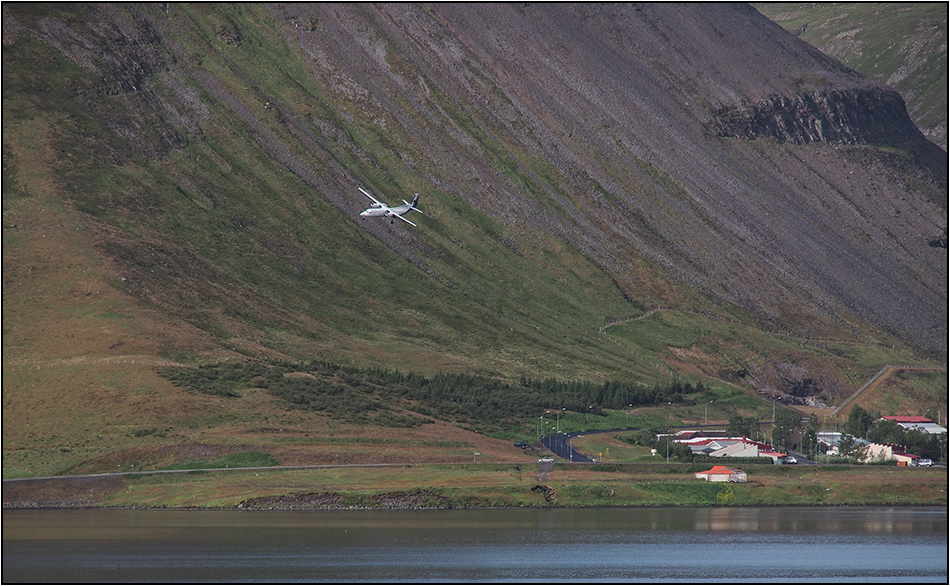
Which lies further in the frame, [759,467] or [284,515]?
[759,467]

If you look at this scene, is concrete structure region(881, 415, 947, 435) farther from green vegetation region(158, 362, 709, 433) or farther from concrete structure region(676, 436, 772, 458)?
concrete structure region(676, 436, 772, 458)

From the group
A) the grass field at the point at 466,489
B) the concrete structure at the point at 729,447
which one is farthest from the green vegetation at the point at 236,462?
the concrete structure at the point at 729,447

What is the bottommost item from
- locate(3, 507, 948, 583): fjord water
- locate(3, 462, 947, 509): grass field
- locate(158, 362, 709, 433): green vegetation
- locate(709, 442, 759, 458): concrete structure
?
locate(3, 507, 948, 583): fjord water

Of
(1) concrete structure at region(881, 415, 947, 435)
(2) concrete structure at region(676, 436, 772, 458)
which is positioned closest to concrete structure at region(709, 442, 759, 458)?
(2) concrete structure at region(676, 436, 772, 458)

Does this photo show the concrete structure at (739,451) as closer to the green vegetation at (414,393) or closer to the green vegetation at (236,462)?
the green vegetation at (414,393)

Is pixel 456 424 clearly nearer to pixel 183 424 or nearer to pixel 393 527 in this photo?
pixel 183 424

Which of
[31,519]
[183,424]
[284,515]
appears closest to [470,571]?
[284,515]
